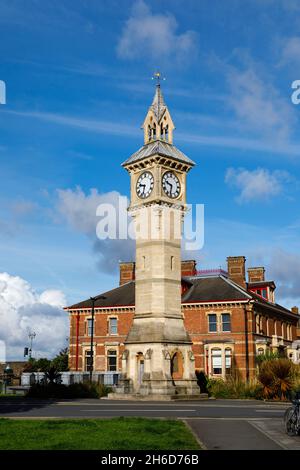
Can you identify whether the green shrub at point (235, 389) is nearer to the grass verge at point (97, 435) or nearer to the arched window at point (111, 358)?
the arched window at point (111, 358)

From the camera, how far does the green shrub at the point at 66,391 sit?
34.8m

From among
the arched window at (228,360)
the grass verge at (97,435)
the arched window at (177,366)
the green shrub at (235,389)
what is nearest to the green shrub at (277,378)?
the green shrub at (235,389)

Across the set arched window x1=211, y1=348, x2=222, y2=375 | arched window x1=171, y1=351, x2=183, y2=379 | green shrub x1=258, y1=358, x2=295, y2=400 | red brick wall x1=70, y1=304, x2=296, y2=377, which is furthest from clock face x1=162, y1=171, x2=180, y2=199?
arched window x1=211, y1=348, x2=222, y2=375

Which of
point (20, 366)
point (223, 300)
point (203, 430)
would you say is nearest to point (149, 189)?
point (223, 300)

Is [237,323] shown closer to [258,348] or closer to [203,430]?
[258,348]

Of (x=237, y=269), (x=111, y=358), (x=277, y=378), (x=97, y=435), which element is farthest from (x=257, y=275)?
(x=97, y=435)

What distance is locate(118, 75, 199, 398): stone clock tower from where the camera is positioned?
115 ft

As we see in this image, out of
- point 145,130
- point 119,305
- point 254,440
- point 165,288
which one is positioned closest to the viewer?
point 254,440

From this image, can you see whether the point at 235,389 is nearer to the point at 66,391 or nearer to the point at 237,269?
the point at 66,391

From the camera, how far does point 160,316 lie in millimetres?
36188

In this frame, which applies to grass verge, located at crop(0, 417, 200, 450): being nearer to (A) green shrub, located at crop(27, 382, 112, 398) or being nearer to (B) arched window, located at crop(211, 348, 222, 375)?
(A) green shrub, located at crop(27, 382, 112, 398)

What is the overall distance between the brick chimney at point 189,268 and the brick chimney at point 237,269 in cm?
481

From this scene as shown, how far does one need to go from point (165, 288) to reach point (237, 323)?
1208 cm

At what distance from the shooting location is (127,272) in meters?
57.1
